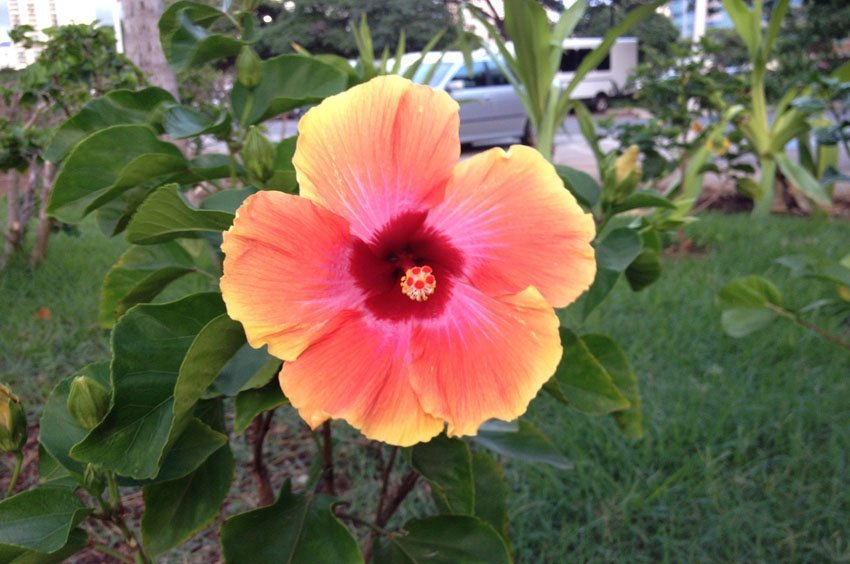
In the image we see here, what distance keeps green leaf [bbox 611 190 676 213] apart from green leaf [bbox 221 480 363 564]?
61 centimetres

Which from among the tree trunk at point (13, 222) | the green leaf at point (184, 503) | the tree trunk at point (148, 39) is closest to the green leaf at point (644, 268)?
the green leaf at point (184, 503)

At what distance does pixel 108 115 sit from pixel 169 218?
14.5 inches

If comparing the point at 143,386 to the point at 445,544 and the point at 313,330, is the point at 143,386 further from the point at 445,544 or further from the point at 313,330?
the point at 445,544

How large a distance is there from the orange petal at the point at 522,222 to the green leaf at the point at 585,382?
0.27m

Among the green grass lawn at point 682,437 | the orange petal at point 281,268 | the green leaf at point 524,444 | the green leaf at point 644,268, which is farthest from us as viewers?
the green grass lawn at point 682,437

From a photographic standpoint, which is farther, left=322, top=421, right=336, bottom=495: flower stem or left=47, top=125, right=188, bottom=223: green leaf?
left=322, top=421, right=336, bottom=495: flower stem

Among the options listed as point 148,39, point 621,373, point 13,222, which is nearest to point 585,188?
point 621,373

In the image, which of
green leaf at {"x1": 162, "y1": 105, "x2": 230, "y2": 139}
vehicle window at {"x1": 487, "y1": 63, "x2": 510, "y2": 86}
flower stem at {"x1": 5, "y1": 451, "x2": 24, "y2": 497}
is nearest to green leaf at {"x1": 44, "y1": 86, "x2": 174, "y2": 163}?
green leaf at {"x1": 162, "y1": 105, "x2": 230, "y2": 139}

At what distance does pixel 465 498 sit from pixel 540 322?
34 cm

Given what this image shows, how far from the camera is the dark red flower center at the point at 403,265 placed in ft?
2.22

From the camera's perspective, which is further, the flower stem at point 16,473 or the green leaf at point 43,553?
the flower stem at point 16,473

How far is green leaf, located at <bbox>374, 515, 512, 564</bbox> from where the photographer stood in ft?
2.90

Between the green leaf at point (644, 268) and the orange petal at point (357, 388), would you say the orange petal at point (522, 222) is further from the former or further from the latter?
the green leaf at point (644, 268)

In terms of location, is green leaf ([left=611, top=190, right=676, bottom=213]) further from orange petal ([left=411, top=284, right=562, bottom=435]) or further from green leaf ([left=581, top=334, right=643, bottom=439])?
orange petal ([left=411, top=284, right=562, bottom=435])
